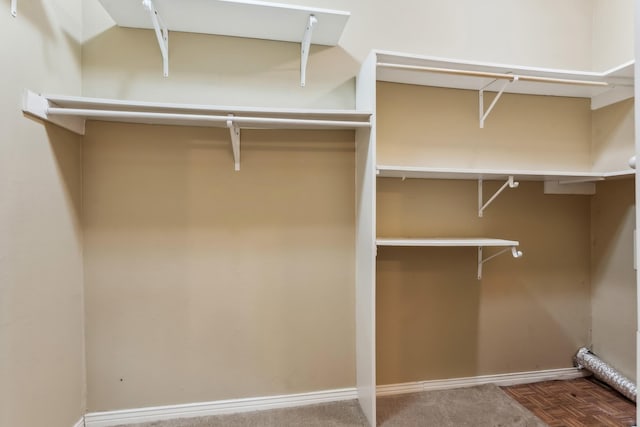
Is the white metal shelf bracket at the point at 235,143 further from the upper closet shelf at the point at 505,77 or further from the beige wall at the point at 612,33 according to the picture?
the beige wall at the point at 612,33

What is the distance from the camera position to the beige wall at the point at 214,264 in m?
1.88

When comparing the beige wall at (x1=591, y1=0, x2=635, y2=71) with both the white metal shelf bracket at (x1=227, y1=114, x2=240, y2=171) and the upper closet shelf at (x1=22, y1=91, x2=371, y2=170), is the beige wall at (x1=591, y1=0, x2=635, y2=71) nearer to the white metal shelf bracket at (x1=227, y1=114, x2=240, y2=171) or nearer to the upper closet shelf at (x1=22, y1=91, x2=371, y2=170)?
the upper closet shelf at (x1=22, y1=91, x2=371, y2=170)

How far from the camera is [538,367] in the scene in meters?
2.36

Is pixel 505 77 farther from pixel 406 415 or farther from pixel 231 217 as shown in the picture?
pixel 406 415

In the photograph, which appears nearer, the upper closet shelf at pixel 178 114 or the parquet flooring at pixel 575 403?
the upper closet shelf at pixel 178 114

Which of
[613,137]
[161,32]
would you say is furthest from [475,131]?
[161,32]

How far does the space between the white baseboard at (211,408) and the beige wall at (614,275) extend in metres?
1.75

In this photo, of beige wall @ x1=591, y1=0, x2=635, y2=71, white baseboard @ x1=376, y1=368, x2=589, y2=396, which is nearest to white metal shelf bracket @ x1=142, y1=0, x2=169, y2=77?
white baseboard @ x1=376, y1=368, x2=589, y2=396

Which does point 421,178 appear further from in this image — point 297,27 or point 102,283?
point 102,283

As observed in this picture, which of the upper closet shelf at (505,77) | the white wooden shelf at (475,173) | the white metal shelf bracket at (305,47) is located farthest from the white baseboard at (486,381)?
the white metal shelf bracket at (305,47)

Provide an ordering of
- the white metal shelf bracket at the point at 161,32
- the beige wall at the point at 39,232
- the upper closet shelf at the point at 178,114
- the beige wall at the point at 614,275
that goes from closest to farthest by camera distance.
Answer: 1. the beige wall at the point at 39,232
2. the upper closet shelf at the point at 178,114
3. the white metal shelf bracket at the point at 161,32
4. the beige wall at the point at 614,275

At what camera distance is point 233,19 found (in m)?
1.80

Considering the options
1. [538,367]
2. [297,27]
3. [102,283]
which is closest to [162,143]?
[102,283]

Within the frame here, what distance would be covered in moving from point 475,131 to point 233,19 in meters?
1.65
